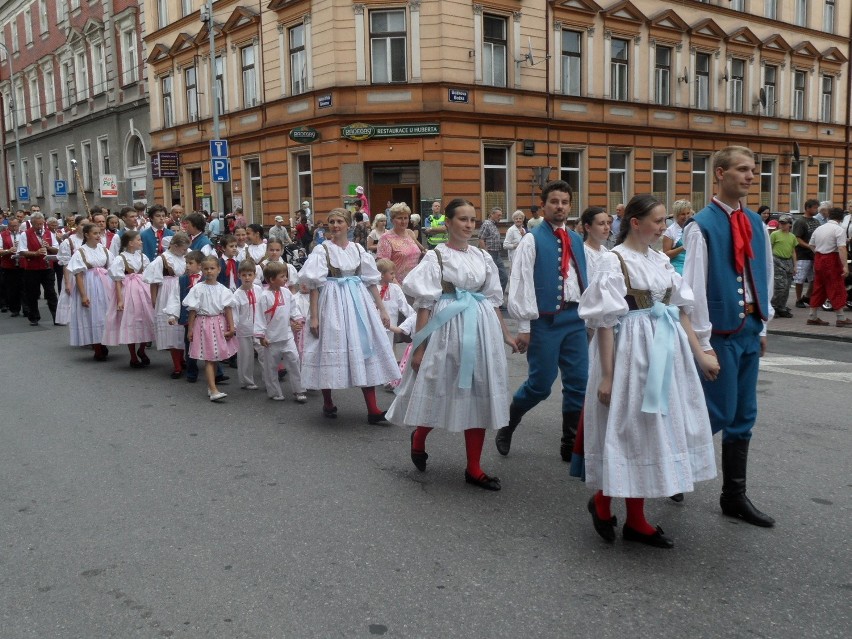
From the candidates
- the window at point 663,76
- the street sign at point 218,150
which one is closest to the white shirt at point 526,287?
the street sign at point 218,150

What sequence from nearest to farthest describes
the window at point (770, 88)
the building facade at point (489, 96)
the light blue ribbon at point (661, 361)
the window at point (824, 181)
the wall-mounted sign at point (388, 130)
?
the light blue ribbon at point (661, 361) < the wall-mounted sign at point (388, 130) < the building facade at point (489, 96) < the window at point (770, 88) < the window at point (824, 181)

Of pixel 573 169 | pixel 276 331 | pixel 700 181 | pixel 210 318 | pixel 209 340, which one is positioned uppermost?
pixel 573 169

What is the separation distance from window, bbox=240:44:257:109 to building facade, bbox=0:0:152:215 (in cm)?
587

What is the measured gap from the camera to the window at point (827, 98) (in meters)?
33.5

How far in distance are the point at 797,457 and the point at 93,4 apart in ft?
127

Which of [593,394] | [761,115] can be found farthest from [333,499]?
[761,115]

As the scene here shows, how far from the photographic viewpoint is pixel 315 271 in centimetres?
665

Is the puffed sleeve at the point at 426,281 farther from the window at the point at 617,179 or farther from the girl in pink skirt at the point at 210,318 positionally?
the window at the point at 617,179

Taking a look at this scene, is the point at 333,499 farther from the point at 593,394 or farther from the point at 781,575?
the point at 781,575

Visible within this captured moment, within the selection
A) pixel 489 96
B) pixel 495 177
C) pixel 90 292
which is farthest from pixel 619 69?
pixel 90 292

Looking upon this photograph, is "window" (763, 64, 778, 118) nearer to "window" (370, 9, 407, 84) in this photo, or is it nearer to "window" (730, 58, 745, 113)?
"window" (730, 58, 745, 113)

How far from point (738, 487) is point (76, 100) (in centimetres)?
4159

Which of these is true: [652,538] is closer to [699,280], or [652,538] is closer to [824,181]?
[699,280]

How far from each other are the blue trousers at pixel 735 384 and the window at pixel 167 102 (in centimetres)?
2948
